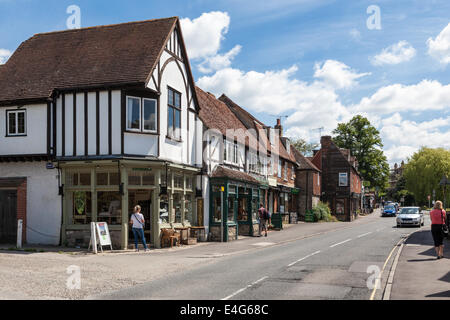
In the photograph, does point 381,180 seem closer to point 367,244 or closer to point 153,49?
point 367,244

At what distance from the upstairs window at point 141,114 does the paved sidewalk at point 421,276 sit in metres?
10.9

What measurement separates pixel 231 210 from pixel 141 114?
9.03 m

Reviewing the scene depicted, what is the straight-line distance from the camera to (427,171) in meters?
79.6

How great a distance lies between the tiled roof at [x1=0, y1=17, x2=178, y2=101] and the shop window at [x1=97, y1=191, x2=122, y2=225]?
4.54 meters

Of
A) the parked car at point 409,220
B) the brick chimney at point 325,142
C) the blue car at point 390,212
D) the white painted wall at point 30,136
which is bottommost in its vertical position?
the blue car at point 390,212

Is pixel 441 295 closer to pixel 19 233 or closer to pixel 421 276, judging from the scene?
pixel 421 276

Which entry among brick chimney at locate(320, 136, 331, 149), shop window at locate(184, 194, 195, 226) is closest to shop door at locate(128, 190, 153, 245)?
shop window at locate(184, 194, 195, 226)

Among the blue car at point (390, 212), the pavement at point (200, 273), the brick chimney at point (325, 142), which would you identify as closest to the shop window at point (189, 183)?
the pavement at point (200, 273)

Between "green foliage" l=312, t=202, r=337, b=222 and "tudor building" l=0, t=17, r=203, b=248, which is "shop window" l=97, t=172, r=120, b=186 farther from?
"green foliage" l=312, t=202, r=337, b=222

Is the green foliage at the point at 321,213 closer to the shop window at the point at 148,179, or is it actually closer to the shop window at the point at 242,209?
the shop window at the point at 242,209

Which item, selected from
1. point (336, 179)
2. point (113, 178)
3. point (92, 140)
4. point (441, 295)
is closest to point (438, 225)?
point (441, 295)

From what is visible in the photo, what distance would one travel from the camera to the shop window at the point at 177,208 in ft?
72.6
